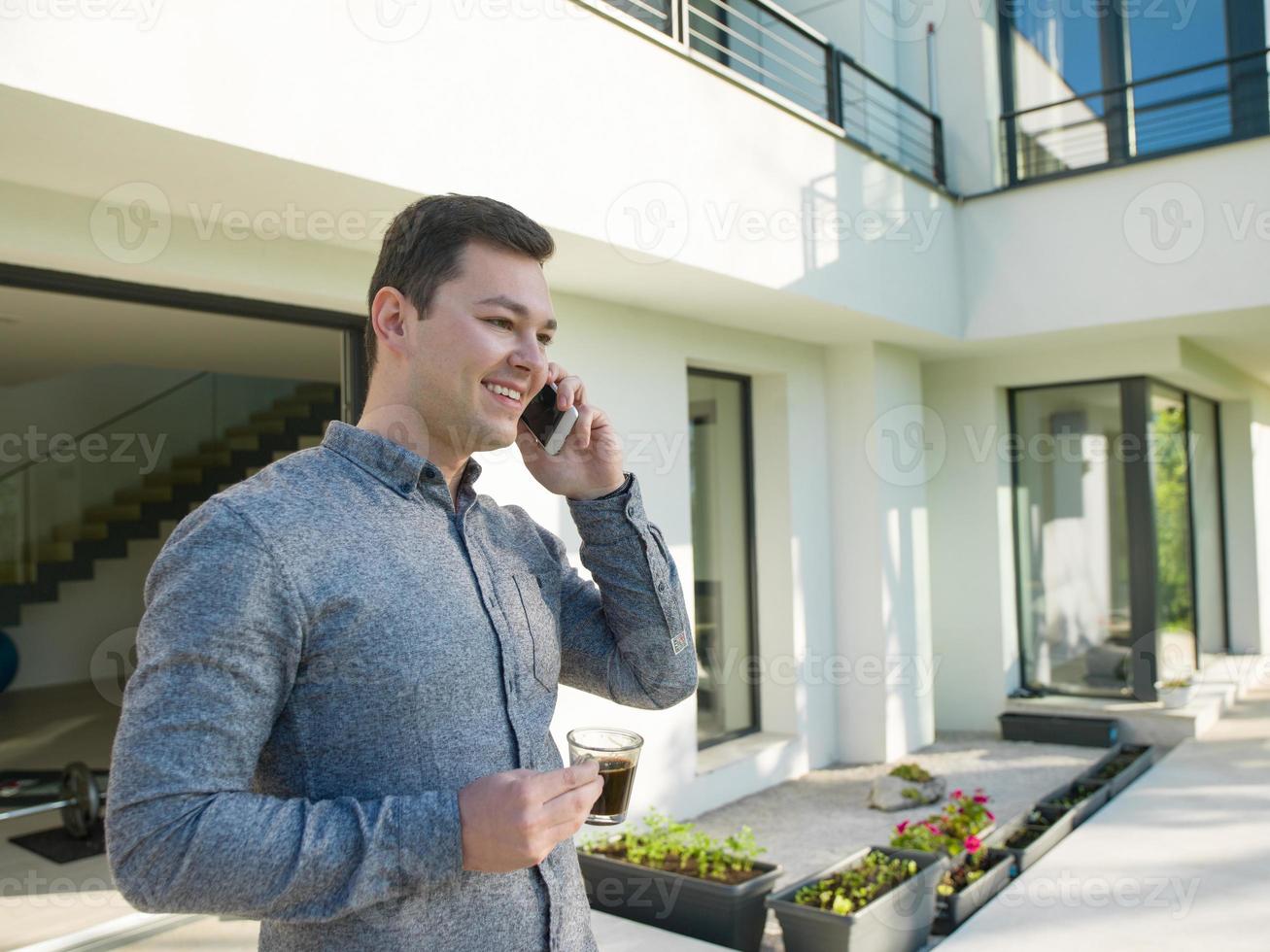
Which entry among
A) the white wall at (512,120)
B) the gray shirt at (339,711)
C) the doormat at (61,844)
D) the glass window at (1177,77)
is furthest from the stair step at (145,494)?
the gray shirt at (339,711)

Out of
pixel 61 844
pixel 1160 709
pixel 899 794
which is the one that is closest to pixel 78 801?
pixel 61 844

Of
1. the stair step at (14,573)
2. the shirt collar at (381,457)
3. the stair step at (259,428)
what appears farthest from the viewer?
the stair step at (259,428)

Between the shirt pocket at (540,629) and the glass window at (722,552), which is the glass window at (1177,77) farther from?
the shirt pocket at (540,629)

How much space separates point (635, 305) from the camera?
4.65m

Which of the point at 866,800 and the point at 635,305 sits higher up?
the point at 635,305

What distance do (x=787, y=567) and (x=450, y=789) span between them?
4903 mm

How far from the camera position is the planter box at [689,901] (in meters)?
3.16

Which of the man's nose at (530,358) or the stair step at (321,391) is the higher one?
the stair step at (321,391)

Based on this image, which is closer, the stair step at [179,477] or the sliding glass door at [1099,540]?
the sliding glass door at [1099,540]

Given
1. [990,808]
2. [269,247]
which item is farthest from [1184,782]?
[269,247]

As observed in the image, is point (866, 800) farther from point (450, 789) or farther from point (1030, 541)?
point (450, 789)

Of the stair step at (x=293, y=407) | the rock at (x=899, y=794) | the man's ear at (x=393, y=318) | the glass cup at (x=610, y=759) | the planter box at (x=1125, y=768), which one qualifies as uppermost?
the stair step at (x=293, y=407)

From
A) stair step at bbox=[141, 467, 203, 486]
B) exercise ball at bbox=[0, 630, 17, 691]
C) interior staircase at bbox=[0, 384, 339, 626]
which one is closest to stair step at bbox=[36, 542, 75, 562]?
interior staircase at bbox=[0, 384, 339, 626]

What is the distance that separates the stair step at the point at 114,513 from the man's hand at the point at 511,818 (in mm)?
9117
